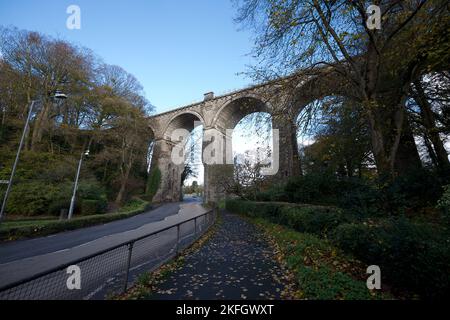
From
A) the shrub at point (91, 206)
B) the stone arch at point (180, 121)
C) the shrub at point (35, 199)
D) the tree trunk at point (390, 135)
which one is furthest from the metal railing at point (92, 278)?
the stone arch at point (180, 121)

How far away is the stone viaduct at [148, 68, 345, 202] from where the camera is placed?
8.32 meters

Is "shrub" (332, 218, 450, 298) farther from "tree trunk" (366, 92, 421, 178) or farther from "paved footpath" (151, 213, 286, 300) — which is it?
"tree trunk" (366, 92, 421, 178)

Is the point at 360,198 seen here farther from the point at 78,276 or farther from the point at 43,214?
the point at 43,214

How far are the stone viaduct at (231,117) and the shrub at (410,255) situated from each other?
526cm

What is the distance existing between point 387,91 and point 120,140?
24.3m

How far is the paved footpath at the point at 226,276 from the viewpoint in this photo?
3703mm

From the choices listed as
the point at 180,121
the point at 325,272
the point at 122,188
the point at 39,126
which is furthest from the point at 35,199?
the point at 180,121

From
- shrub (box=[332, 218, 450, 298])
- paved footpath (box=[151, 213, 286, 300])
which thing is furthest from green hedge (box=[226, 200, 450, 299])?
paved footpath (box=[151, 213, 286, 300])

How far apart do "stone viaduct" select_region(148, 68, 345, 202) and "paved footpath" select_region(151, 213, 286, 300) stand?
5003 millimetres

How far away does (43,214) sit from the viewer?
15.8 meters

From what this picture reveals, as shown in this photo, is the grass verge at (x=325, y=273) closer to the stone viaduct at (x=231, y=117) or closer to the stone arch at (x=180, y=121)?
the stone viaduct at (x=231, y=117)

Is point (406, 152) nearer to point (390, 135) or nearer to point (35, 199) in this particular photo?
point (390, 135)
